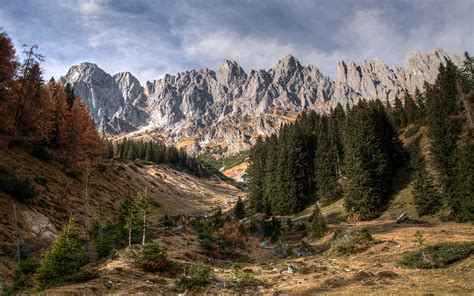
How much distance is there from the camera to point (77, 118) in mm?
60094

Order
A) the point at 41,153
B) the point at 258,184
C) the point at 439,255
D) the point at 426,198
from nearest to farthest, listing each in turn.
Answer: the point at 439,255, the point at 426,198, the point at 41,153, the point at 258,184

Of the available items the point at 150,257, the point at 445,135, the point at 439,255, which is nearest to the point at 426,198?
the point at 445,135

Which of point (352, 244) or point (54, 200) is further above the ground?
point (54, 200)

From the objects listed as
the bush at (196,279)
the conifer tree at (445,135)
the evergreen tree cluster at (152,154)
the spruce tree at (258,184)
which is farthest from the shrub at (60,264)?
the evergreen tree cluster at (152,154)

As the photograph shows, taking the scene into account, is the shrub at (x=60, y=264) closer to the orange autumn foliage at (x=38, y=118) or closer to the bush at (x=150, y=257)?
the bush at (x=150, y=257)

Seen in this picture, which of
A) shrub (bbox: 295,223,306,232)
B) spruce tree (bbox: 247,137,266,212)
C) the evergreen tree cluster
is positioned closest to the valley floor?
shrub (bbox: 295,223,306,232)

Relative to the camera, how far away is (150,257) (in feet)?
71.9

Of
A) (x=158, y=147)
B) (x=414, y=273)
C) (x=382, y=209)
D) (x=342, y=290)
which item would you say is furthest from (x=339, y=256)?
(x=158, y=147)

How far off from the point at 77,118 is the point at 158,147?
387 ft

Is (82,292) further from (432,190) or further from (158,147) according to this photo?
(158,147)

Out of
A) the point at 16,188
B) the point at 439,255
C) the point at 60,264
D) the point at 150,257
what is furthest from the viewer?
the point at 16,188

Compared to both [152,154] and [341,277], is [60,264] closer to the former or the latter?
[341,277]

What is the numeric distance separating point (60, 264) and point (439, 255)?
22.4 meters

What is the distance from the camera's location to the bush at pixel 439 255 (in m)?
18.7
